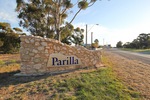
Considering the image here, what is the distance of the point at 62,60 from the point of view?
7.33 meters

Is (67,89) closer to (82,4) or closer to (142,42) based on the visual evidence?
(82,4)

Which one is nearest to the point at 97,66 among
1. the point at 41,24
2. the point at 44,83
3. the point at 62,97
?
the point at 44,83

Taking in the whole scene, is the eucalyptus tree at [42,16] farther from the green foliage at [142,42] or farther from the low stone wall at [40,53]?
the green foliage at [142,42]

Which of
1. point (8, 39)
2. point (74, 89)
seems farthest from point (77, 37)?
point (74, 89)

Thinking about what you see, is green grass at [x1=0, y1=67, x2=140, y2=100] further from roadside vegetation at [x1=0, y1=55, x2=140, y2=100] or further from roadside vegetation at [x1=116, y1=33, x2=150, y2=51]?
roadside vegetation at [x1=116, y1=33, x2=150, y2=51]

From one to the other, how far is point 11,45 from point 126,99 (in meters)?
25.2

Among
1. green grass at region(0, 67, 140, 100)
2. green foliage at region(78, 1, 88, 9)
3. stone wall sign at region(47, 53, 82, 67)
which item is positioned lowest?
green grass at region(0, 67, 140, 100)

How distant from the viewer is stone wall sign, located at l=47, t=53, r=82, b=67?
7053mm

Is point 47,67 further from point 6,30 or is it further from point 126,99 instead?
point 6,30

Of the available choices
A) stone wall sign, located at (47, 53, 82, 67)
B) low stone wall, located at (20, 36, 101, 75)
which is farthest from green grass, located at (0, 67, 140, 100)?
stone wall sign, located at (47, 53, 82, 67)

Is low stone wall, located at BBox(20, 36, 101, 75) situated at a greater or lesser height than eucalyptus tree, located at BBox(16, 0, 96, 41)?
lesser

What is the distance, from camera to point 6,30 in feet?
84.8

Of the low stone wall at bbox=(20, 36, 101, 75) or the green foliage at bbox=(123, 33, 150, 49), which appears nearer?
the low stone wall at bbox=(20, 36, 101, 75)

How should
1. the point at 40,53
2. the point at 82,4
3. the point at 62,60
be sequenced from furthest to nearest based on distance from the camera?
the point at 82,4 → the point at 62,60 → the point at 40,53
